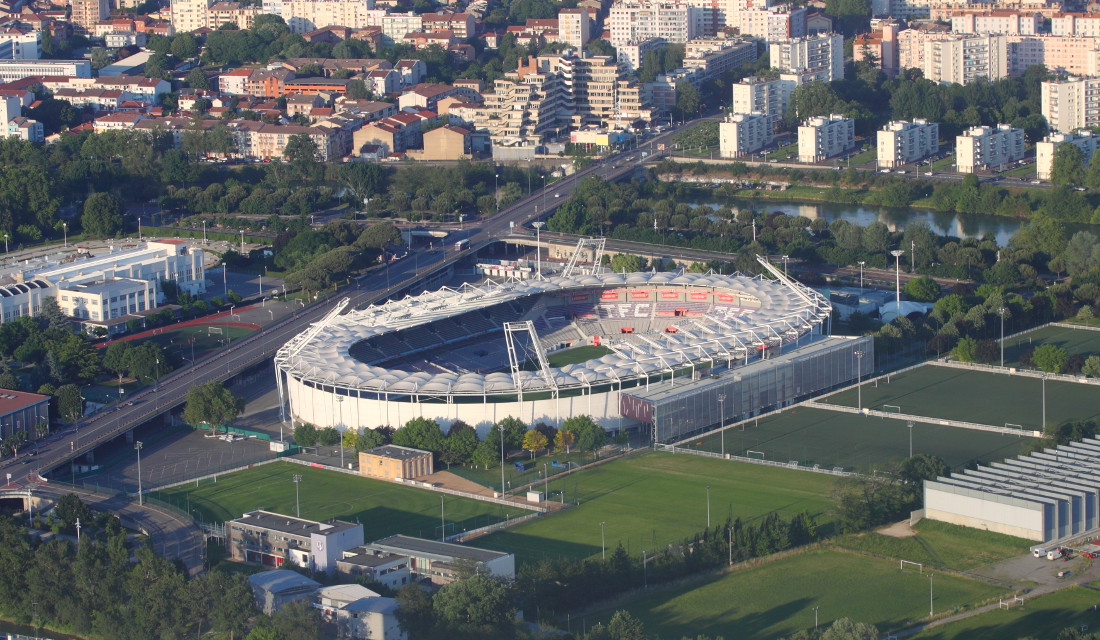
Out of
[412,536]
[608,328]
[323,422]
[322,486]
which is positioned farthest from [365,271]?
[412,536]

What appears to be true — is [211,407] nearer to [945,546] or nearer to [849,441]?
[849,441]

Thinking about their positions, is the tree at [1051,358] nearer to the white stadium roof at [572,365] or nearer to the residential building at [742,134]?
the white stadium roof at [572,365]

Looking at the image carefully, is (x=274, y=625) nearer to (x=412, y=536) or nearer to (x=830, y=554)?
(x=412, y=536)

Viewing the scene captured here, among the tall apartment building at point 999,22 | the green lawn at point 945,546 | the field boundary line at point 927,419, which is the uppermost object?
the tall apartment building at point 999,22

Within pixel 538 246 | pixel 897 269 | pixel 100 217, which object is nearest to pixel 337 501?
pixel 897 269

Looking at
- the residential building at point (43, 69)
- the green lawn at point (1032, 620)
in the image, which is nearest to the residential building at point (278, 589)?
the green lawn at point (1032, 620)

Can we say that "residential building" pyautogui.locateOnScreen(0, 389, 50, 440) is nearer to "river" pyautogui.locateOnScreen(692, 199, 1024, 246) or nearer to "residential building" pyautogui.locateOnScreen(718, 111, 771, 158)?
"river" pyautogui.locateOnScreen(692, 199, 1024, 246)
